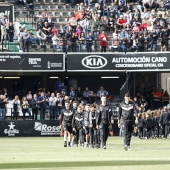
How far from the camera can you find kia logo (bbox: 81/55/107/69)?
46.7 meters

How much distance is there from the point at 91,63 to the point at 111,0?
6.73m

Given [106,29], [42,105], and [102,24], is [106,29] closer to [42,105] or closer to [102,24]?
[102,24]

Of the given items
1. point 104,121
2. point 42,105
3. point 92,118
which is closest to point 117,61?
point 42,105

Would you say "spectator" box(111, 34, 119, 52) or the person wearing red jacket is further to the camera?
"spectator" box(111, 34, 119, 52)

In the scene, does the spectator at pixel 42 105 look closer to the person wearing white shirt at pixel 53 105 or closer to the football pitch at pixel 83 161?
the person wearing white shirt at pixel 53 105

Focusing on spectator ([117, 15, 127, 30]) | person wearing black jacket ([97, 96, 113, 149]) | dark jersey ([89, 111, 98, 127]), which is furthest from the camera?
spectator ([117, 15, 127, 30])

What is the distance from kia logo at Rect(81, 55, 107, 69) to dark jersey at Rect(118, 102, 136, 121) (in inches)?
748

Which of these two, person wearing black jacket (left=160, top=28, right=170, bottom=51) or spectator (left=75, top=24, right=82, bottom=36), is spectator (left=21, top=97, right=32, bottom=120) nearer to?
spectator (left=75, top=24, right=82, bottom=36)

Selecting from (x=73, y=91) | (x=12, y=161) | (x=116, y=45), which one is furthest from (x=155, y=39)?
(x=12, y=161)

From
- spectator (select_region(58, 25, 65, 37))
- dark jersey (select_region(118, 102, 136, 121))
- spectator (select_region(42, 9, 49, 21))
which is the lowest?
dark jersey (select_region(118, 102, 136, 121))

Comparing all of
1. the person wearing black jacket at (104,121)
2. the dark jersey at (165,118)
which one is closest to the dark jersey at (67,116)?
the person wearing black jacket at (104,121)

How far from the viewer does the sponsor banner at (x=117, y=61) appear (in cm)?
4666

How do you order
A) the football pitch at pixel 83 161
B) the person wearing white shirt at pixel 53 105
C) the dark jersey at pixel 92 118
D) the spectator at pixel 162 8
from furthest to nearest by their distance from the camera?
the spectator at pixel 162 8
the person wearing white shirt at pixel 53 105
the dark jersey at pixel 92 118
the football pitch at pixel 83 161

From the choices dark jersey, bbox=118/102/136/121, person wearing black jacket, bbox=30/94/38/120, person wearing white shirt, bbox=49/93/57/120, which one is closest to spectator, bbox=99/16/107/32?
person wearing white shirt, bbox=49/93/57/120
